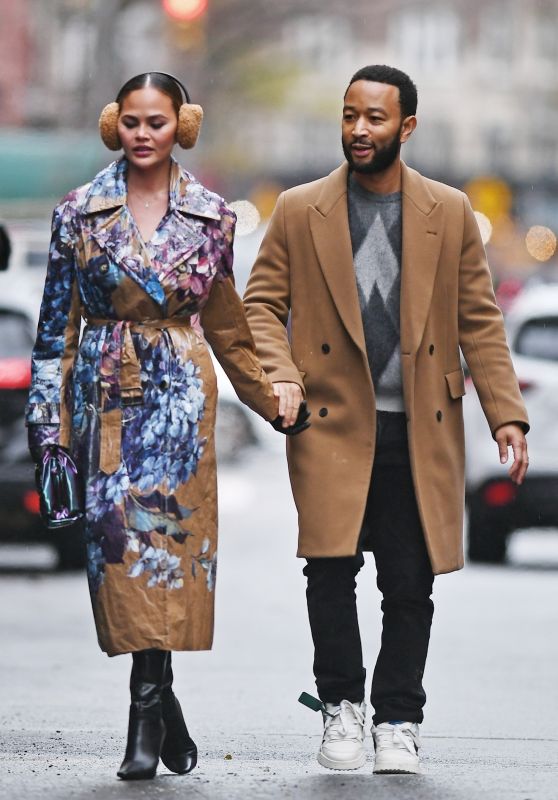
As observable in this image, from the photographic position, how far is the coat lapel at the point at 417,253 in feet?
21.2

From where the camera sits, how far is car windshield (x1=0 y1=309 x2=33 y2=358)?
41.4 ft

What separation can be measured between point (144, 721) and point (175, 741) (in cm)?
27

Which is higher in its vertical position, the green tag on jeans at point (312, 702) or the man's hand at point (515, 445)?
the man's hand at point (515, 445)

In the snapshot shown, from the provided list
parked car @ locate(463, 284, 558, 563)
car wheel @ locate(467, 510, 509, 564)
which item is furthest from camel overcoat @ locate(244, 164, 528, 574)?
car wheel @ locate(467, 510, 509, 564)

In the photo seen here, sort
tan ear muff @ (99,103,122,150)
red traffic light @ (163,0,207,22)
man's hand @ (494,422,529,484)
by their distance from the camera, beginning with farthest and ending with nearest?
red traffic light @ (163,0,207,22), man's hand @ (494,422,529,484), tan ear muff @ (99,103,122,150)

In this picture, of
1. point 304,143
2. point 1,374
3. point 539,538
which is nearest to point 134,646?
point 1,374

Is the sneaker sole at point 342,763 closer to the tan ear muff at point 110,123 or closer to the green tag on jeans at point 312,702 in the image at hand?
the green tag on jeans at point 312,702

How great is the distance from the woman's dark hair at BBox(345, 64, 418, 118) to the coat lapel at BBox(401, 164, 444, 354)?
190 mm

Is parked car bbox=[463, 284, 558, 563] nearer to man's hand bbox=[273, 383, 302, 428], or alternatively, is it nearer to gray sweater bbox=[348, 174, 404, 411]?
gray sweater bbox=[348, 174, 404, 411]

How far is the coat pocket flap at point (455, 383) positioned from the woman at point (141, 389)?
78cm

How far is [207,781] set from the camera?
6199mm

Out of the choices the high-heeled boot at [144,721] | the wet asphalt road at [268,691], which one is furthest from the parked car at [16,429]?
the high-heeled boot at [144,721]

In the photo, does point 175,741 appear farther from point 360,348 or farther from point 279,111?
point 279,111

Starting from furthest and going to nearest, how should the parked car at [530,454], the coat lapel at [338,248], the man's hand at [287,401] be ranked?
the parked car at [530,454], the coat lapel at [338,248], the man's hand at [287,401]
